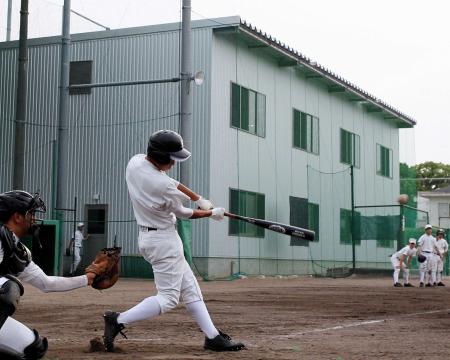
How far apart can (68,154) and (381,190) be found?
1843 cm

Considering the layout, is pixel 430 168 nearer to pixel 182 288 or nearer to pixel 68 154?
pixel 68 154

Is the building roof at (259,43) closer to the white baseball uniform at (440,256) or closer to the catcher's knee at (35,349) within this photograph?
the white baseball uniform at (440,256)

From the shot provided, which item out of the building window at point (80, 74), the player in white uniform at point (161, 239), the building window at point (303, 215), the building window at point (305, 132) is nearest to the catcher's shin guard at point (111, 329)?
the player in white uniform at point (161, 239)

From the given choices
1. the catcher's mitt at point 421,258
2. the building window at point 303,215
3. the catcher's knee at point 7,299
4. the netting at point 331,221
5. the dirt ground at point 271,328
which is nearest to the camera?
the catcher's knee at point 7,299

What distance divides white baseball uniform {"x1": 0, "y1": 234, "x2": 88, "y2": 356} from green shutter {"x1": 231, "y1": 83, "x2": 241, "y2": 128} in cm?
2212

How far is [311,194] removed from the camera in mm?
32031

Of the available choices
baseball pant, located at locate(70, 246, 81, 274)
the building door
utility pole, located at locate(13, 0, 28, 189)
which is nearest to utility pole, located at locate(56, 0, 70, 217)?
utility pole, located at locate(13, 0, 28, 189)

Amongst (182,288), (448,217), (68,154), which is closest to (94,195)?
(68,154)

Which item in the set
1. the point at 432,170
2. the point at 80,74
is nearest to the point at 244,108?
the point at 80,74

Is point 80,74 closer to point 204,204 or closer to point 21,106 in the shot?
point 21,106

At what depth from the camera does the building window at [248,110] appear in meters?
27.7

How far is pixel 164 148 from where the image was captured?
6.96 m

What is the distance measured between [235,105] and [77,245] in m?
7.41

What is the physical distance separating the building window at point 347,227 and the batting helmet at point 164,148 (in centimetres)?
2489
